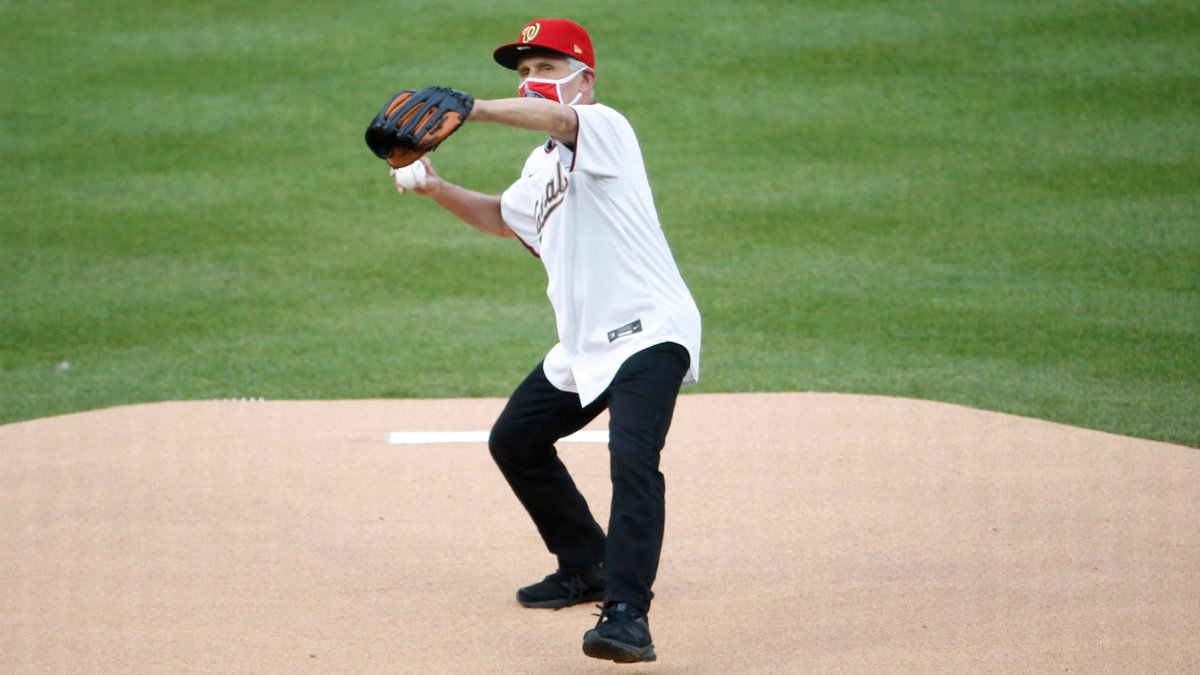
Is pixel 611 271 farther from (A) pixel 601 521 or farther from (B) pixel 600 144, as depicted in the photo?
(A) pixel 601 521

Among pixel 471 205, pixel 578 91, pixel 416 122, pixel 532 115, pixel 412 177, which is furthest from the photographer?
pixel 471 205

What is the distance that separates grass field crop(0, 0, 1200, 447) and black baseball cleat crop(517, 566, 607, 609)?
10.4ft

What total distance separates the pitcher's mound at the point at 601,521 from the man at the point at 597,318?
15.4 inches

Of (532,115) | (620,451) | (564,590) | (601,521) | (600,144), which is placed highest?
(532,115)

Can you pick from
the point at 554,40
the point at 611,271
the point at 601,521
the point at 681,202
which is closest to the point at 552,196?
the point at 611,271

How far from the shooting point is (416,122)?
11.8ft

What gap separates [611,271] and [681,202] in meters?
7.46

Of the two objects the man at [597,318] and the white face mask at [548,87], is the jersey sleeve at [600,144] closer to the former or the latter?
the man at [597,318]

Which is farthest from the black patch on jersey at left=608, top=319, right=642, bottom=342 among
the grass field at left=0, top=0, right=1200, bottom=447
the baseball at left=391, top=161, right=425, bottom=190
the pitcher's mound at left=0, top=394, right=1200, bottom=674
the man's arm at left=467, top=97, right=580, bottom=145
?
the grass field at left=0, top=0, right=1200, bottom=447

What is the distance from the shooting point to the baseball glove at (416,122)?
3.59m

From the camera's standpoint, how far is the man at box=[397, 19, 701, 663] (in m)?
4.00

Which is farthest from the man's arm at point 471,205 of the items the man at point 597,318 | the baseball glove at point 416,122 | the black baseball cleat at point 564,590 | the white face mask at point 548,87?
the black baseball cleat at point 564,590

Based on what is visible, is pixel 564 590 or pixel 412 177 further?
pixel 564 590

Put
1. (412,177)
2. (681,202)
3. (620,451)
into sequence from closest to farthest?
(620,451)
(412,177)
(681,202)
